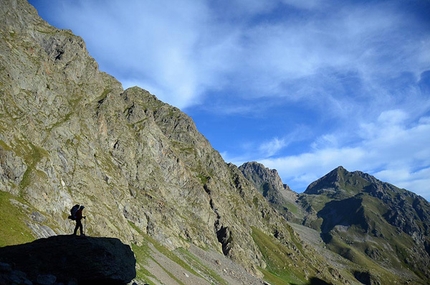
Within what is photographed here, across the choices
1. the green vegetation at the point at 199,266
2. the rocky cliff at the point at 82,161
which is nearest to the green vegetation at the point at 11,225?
the rocky cliff at the point at 82,161

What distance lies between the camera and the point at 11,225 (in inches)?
2195

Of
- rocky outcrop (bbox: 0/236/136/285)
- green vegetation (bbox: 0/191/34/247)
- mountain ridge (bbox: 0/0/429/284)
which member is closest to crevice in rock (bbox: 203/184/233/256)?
mountain ridge (bbox: 0/0/429/284)

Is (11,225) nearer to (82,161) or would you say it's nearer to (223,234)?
(82,161)

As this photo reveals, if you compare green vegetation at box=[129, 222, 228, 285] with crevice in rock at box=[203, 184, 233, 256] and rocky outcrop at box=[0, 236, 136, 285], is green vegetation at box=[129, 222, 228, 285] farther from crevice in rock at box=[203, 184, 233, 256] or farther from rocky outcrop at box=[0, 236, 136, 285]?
rocky outcrop at box=[0, 236, 136, 285]

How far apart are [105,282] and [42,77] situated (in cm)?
12731

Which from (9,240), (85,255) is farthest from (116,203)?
(85,255)

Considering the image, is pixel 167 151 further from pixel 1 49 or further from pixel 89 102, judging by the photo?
pixel 1 49

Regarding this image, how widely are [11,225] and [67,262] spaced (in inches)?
1752

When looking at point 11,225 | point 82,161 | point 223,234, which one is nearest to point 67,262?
point 11,225

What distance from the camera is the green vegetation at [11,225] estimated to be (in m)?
50.2

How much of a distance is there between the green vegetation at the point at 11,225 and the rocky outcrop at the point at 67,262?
32.4m

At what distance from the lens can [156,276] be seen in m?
78.1

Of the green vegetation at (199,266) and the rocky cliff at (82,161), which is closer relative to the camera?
the rocky cliff at (82,161)

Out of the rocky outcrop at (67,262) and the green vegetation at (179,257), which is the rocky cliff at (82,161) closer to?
the green vegetation at (179,257)
